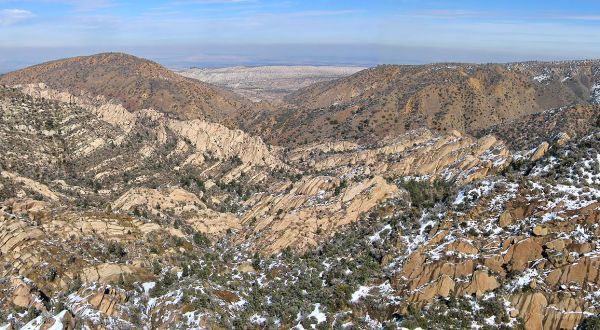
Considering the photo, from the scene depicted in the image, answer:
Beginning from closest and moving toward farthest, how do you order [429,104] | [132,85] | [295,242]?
[295,242] < [429,104] < [132,85]

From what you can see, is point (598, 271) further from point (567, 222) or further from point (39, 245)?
point (39, 245)

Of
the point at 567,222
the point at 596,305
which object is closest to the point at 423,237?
the point at 567,222

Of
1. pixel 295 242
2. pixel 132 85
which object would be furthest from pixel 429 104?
pixel 132 85

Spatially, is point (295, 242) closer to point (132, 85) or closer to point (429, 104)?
point (429, 104)

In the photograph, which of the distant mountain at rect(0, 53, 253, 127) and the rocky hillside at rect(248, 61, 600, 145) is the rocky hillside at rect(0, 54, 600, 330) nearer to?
the rocky hillside at rect(248, 61, 600, 145)

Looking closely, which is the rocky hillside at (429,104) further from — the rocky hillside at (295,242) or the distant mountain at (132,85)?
the rocky hillside at (295,242)

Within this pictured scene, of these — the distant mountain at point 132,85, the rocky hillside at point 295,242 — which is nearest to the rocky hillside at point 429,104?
the distant mountain at point 132,85

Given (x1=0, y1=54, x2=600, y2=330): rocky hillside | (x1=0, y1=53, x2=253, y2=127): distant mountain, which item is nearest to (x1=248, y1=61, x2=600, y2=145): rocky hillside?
(x1=0, y1=53, x2=253, y2=127): distant mountain
